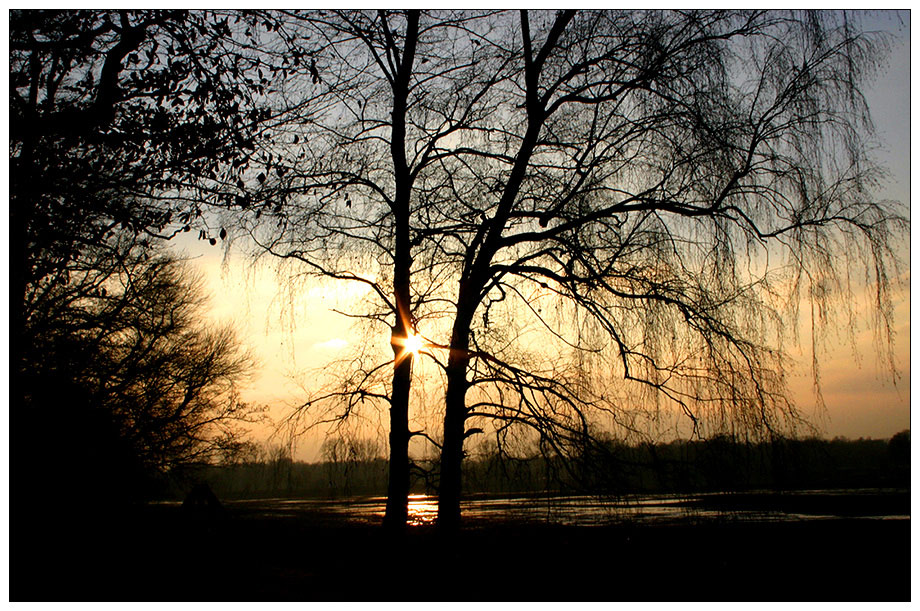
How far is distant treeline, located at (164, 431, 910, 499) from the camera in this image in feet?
19.8

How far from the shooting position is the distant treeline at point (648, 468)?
604cm

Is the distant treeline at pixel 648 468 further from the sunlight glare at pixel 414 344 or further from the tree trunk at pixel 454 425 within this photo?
the sunlight glare at pixel 414 344

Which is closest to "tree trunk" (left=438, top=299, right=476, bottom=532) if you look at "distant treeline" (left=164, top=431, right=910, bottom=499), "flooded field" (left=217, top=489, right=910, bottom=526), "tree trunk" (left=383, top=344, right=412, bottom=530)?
"distant treeline" (left=164, top=431, right=910, bottom=499)

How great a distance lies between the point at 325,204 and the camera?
8711 mm

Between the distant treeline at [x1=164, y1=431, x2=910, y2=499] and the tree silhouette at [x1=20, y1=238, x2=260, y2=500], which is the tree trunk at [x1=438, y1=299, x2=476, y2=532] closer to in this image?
the distant treeline at [x1=164, y1=431, x2=910, y2=499]

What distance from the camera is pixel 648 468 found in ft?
22.6

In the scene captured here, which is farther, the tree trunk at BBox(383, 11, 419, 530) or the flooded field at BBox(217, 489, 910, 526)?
the tree trunk at BBox(383, 11, 419, 530)

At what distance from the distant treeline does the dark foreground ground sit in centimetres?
56

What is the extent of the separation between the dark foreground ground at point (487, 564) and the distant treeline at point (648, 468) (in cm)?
56

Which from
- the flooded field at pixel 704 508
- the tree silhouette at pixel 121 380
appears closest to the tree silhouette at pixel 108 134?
the tree silhouette at pixel 121 380

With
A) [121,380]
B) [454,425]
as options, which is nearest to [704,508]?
[454,425]

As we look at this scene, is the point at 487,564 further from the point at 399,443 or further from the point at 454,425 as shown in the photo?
the point at 399,443

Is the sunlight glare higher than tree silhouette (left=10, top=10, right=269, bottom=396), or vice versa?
tree silhouette (left=10, top=10, right=269, bottom=396)

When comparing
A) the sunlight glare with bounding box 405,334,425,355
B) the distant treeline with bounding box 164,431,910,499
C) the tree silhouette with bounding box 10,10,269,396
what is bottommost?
the distant treeline with bounding box 164,431,910,499
